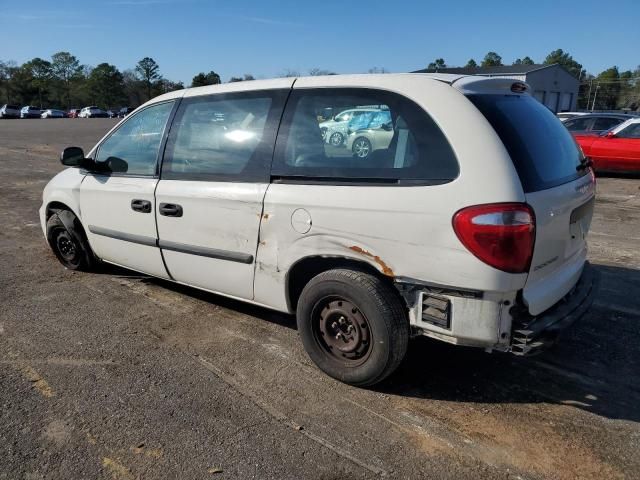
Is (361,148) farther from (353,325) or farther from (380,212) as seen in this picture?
(353,325)

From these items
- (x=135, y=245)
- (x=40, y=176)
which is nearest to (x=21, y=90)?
(x=40, y=176)

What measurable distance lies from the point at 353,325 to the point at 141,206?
213 cm

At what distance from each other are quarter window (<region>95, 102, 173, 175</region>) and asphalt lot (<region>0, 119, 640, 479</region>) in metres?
1.24

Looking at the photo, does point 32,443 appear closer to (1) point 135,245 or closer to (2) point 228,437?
(2) point 228,437

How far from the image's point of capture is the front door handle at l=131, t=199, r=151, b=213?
13.2 feet

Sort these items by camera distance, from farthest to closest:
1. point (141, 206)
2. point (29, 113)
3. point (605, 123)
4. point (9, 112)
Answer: point (29, 113) < point (9, 112) < point (605, 123) < point (141, 206)

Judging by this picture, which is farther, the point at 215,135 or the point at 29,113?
the point at 29,113

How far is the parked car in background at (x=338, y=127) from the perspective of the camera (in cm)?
314

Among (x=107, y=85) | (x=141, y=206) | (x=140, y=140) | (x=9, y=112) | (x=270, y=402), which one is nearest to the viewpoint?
(x=270, y=402)

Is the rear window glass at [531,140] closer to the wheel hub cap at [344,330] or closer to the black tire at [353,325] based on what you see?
the black tire at [353,325]

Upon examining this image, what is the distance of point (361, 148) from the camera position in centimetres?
308

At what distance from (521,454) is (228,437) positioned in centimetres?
150

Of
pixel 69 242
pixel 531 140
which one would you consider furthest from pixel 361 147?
pixel 69 242

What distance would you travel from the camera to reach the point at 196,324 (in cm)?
401
